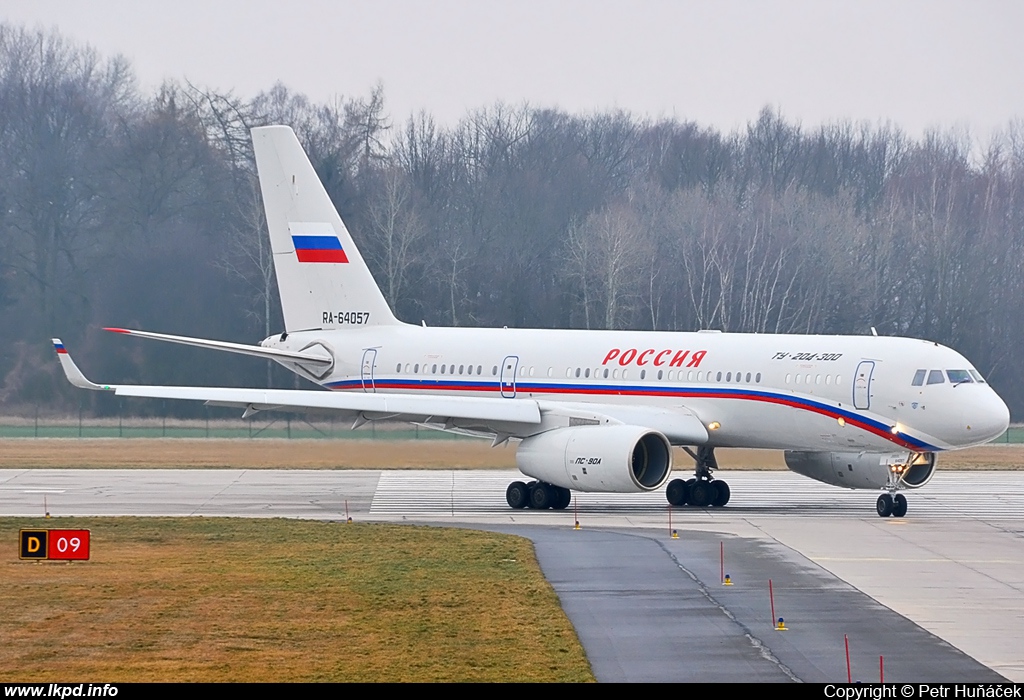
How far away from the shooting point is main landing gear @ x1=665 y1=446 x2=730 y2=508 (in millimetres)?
32781

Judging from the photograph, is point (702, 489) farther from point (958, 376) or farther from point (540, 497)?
point (958, 376)

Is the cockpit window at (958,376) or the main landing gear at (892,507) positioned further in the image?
the main landing gear at (892,507)

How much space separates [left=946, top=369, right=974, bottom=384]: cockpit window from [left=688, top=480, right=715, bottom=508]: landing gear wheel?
5.62 meters

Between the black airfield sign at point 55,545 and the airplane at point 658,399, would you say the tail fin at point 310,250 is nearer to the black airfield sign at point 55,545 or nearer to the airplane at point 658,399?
the airplane at point 658,399

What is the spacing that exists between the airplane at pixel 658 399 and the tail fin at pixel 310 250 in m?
1.30

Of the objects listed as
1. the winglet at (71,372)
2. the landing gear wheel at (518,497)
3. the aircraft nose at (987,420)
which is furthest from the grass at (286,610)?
the aircraft nose at (987,420)

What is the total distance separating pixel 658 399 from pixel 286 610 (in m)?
15.3

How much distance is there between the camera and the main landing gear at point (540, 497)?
31828 millimetres

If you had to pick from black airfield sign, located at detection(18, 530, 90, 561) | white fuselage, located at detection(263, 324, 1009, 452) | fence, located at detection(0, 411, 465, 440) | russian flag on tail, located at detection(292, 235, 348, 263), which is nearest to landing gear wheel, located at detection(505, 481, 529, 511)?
white fuselage, located at detection(263, 324, 1009, 452)

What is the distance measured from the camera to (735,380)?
31.5 meters

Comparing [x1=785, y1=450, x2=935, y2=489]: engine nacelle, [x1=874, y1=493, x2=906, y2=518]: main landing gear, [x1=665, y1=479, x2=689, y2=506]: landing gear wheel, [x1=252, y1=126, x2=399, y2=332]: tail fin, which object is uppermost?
[x1=252, y1=126, x2=399, y2=332]: tail fin

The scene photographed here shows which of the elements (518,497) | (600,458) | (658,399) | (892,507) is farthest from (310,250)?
(892,507)

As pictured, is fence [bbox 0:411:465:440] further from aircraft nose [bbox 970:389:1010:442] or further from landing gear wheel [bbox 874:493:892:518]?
aircraft nose [bbox 970:389:1010:442]
